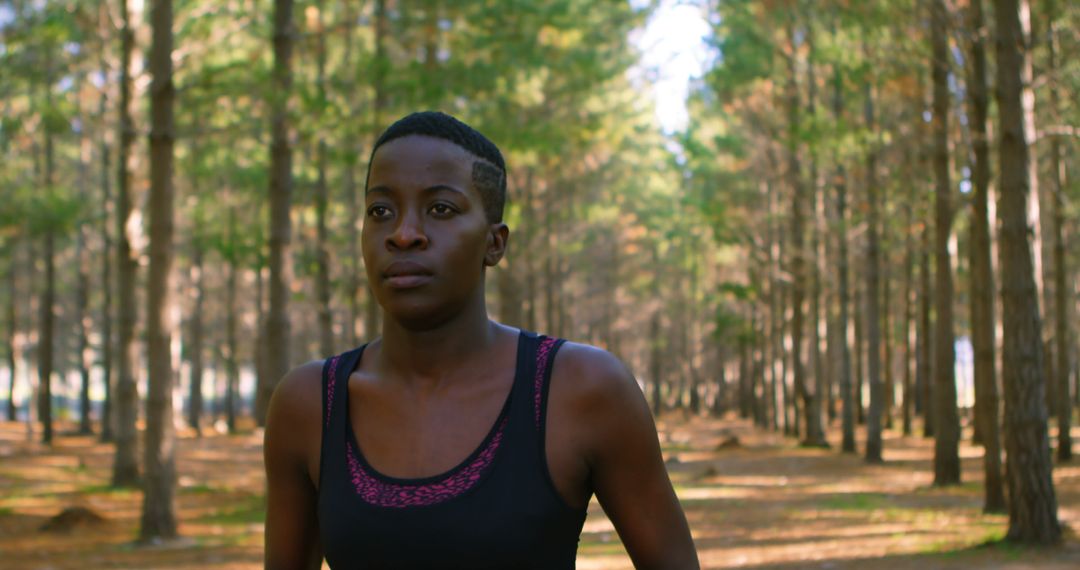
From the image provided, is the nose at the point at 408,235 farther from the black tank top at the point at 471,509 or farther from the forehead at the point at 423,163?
the black tank top at the point at 471,509

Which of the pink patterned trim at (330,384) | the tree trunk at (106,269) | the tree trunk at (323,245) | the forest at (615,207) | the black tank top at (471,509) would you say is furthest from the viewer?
the tree trunk at (106,269)

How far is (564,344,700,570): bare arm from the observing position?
1.98 meters

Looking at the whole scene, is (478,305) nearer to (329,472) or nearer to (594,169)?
(329,472)

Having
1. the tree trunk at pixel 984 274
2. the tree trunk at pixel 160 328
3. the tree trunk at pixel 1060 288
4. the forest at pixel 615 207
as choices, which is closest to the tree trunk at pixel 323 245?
the forest at pixel 615 207

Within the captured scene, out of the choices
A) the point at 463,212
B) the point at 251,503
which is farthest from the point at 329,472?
the point at 251,503

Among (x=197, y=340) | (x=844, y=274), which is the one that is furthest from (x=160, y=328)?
(x=197, y=340)

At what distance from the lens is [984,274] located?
615 inches

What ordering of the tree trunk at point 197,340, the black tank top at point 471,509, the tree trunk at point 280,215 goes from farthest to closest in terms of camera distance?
the tree trunk at point 197,340
the tree trunk at point 280,215
the black tank top at point 471,509

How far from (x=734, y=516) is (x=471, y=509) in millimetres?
14977

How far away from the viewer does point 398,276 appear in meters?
2.00

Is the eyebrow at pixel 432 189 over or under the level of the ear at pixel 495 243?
over

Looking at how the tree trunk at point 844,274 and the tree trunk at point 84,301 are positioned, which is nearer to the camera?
the tree trunk at point 844,274

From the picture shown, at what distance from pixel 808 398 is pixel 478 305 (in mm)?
29434

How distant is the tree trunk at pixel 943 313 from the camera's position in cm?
1759
